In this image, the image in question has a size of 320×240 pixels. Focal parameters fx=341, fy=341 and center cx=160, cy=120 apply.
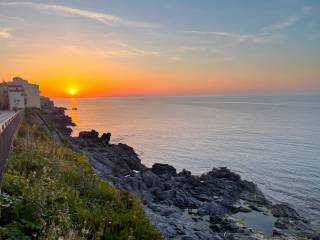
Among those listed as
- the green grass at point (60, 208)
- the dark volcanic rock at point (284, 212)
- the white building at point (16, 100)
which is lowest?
the dark volcanic rock at point (284, 212)

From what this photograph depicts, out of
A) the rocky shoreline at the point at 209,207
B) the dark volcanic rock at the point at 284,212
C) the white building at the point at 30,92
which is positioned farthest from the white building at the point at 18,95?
the dark volcanic rock at the point at 284,212

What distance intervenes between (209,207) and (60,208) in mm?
17094

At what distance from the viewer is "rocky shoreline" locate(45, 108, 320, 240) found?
60.9 feet

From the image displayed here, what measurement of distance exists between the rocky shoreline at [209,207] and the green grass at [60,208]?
5044 millimetres

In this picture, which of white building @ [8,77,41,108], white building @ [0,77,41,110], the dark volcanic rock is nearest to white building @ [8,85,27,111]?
white building @ [0,77,41,110]

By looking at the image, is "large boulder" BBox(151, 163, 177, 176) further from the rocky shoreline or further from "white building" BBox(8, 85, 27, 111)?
"white building" BBox(8, 85, 27, 111)

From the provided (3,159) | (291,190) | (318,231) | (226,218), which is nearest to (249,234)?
(226,218)

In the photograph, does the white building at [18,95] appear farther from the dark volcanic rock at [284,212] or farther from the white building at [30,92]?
the dark volcanic rock at [284,212]

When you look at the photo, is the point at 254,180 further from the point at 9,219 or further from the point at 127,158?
the point at 9,219

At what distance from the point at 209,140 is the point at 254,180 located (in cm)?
2969

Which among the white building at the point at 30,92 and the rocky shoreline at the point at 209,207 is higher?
the white building at the point at 30,92

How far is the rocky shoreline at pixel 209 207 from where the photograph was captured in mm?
18567

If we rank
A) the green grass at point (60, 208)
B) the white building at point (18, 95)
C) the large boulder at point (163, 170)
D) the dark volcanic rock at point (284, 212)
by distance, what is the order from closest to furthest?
the green grass at point (60, 208) → the dark volcanic rock at point (284, 212) → the large boulder at point (163, 170) → the white building at point (18, 95)

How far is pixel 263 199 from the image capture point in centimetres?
2772
